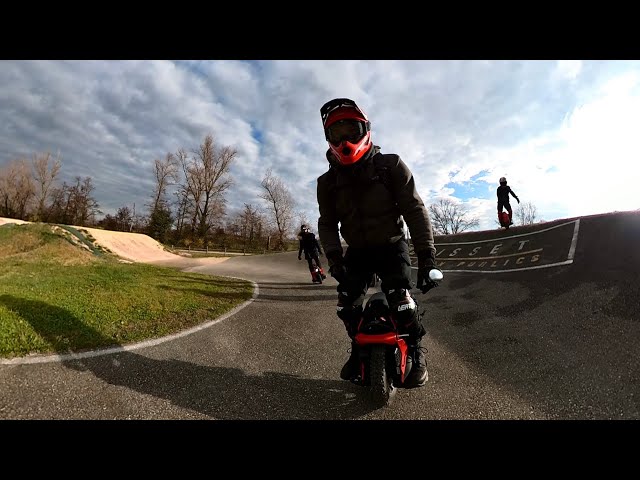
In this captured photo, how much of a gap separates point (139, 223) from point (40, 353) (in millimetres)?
58485

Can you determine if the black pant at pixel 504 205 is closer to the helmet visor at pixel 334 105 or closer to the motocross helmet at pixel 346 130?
the motocross helmet at pixel 346 130

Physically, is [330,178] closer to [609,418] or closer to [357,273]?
[357,273]

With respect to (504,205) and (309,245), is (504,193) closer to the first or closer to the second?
(504,205)

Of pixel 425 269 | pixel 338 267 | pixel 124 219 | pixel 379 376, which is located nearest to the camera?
pixel 379 376

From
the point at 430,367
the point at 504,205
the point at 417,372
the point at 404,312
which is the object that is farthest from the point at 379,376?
the point at 504,205

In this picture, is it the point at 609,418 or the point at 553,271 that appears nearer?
the point at 609,418

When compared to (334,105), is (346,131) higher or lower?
lower

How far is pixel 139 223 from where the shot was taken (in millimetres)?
51969

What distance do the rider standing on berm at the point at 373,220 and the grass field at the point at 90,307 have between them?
11.5 feet

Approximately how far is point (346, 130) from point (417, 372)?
2.37m

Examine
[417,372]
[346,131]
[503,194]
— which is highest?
[503,194]

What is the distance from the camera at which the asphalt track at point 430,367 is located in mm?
2262

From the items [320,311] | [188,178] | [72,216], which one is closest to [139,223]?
[72,216]

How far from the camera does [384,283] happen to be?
2.56 meters
